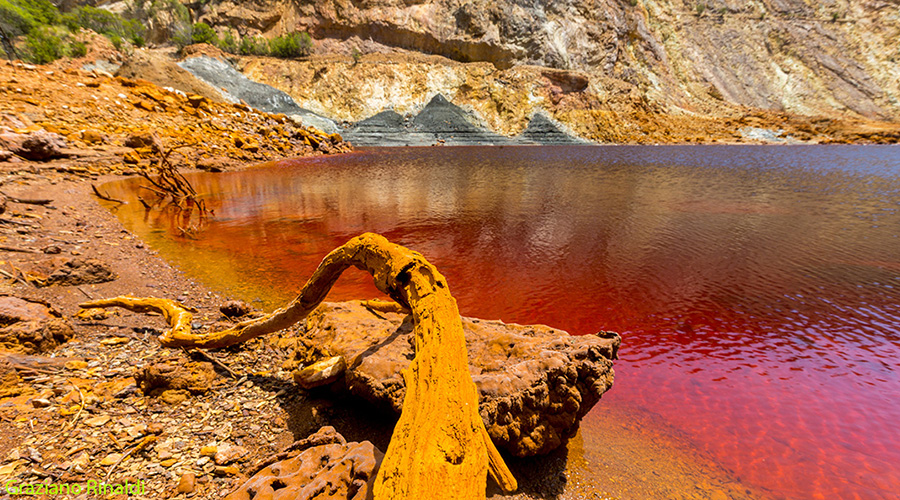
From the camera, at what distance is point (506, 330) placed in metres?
3.70

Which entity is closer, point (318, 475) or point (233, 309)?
point (318, 475)

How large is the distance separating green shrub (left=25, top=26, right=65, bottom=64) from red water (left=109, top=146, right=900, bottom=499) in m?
33.3

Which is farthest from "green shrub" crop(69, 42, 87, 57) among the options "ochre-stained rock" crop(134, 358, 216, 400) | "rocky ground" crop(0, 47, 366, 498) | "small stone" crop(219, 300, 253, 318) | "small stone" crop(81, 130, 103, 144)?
"ochre-stained rock" crop(134, 358, 216, 400)

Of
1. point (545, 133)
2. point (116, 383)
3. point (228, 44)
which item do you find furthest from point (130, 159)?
point (228, 44)

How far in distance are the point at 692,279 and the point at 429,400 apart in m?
7.01

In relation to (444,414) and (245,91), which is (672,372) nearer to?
(444,414)

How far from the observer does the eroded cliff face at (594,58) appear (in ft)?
162

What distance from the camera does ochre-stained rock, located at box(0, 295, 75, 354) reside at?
3.08 metres

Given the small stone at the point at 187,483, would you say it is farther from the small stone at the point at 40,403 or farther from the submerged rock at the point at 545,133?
the submerged rock at the point at 545,133

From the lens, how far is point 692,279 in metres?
7.05

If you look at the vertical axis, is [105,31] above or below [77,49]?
above

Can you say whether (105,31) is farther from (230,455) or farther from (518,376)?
(518,376)

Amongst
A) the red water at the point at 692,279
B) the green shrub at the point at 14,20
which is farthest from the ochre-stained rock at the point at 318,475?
the green shrub at the point at 14,20

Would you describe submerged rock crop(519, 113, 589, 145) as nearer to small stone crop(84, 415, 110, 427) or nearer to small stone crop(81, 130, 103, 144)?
small stone crop(81, 130, 103, 144)
